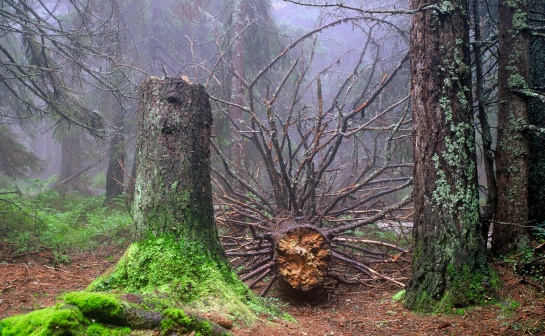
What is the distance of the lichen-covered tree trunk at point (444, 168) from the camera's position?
12.3ft

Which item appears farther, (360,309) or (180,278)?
(360,309)

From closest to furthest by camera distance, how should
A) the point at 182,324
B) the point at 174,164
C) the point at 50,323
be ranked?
the point at 50,323 < the point at 182,324 < the point at 174,164

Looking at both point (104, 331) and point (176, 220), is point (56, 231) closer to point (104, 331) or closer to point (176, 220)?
point (176, 220)

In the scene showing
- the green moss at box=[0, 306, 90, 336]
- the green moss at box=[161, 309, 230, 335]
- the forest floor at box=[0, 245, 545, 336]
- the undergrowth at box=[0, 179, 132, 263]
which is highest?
the undergrowth at box=[0, 179, 132, 263]

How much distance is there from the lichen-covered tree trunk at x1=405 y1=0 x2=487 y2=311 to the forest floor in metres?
0.27

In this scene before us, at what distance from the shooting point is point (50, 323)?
1.98 metres

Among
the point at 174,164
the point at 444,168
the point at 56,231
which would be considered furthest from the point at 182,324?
the point at 56,231

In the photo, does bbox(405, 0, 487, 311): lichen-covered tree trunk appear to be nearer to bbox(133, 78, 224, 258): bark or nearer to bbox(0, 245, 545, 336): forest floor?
bbox(0, 245, 545, 336): forest floor

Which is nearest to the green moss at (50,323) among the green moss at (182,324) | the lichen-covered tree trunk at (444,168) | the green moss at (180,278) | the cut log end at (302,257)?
the green moss at (182,324)

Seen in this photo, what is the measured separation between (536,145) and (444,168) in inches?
56.1

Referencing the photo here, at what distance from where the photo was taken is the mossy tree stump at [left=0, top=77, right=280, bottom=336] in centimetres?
318

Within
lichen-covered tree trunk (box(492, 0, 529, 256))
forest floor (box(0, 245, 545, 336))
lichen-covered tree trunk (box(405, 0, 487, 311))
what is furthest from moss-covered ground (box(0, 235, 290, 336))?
lichen-covered tree trunk (box(492, 0, 529, 256))

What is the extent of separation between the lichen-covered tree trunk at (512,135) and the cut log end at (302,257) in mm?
2057

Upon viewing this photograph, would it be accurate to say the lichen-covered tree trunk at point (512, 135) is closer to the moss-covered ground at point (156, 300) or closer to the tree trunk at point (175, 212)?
the moss-covered ground at point (156, 300)
